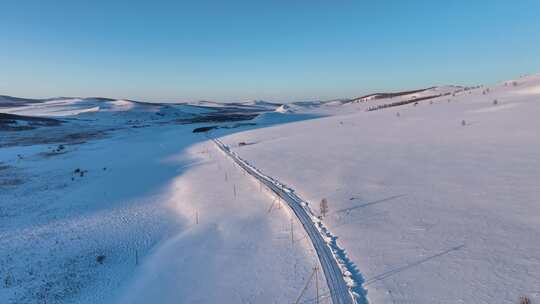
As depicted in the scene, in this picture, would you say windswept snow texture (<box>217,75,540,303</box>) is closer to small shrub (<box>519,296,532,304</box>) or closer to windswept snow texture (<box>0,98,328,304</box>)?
small shrub (<box>519,296,532,304</box>)

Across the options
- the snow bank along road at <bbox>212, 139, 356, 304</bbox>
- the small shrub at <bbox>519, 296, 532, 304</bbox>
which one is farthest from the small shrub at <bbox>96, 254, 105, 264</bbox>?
the small shrub at <bbox>519, 296, 532, 304</bbox>

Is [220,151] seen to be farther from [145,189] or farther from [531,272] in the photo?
[531,272]

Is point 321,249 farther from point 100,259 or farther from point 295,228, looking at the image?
point 100,259

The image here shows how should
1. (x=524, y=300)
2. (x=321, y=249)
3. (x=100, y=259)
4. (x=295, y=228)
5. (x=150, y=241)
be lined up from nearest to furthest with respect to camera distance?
(x=524, y=300), (x=321, y=249), (x=100, y=259), (x=295, y=228), (x=150, y=241)

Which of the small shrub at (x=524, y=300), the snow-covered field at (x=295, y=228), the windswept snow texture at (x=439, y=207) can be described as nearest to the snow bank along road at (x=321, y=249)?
the snow-covered field at (x=295, y=228)

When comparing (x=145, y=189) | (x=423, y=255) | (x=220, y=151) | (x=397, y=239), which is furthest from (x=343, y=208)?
(x=220, y=151)

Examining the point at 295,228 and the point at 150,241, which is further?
the point at 150,241

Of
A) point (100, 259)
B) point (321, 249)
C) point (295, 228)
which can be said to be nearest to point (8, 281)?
point (100, 259)
